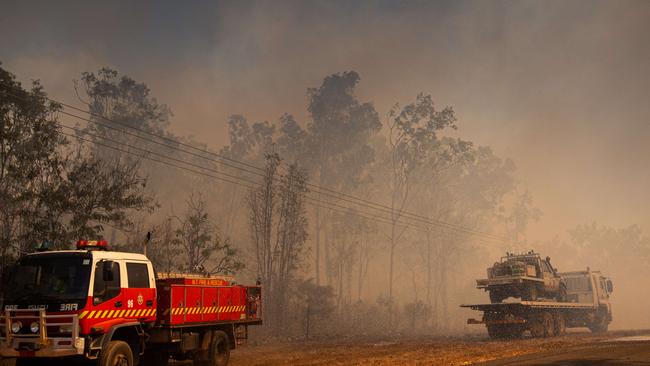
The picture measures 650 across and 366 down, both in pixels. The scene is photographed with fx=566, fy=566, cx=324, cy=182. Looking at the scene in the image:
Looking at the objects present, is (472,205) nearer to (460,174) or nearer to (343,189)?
(460,174)

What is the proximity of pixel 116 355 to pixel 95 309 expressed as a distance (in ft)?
4.04

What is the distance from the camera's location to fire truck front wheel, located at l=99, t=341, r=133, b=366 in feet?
39.9

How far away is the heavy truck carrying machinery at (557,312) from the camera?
91.2ft

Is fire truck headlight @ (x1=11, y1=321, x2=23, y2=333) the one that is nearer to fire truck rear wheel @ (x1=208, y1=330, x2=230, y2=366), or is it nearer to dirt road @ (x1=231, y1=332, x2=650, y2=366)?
fire truck rear wheel @ (x1=208, y1=330, x2=230, y2=366)

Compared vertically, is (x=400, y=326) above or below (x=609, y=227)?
below

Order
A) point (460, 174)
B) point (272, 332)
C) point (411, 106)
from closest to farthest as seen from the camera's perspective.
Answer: point (272, 332), point (411, 106), point (460, 174)

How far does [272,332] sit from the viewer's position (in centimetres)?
3666

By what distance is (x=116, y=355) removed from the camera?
12.5 meters

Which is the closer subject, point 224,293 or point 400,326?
point 224,293

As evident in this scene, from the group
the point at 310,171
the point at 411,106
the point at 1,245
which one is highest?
the point at 411,106

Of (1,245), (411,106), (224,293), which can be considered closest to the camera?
(224,293)

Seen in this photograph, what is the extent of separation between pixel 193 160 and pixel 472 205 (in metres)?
46.8

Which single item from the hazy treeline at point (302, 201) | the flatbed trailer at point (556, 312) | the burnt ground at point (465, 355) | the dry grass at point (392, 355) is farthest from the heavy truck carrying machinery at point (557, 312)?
the hazy treeline at point (302, 201)

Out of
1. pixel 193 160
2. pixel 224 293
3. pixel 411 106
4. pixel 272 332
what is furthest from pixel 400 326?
pixel 193 160
